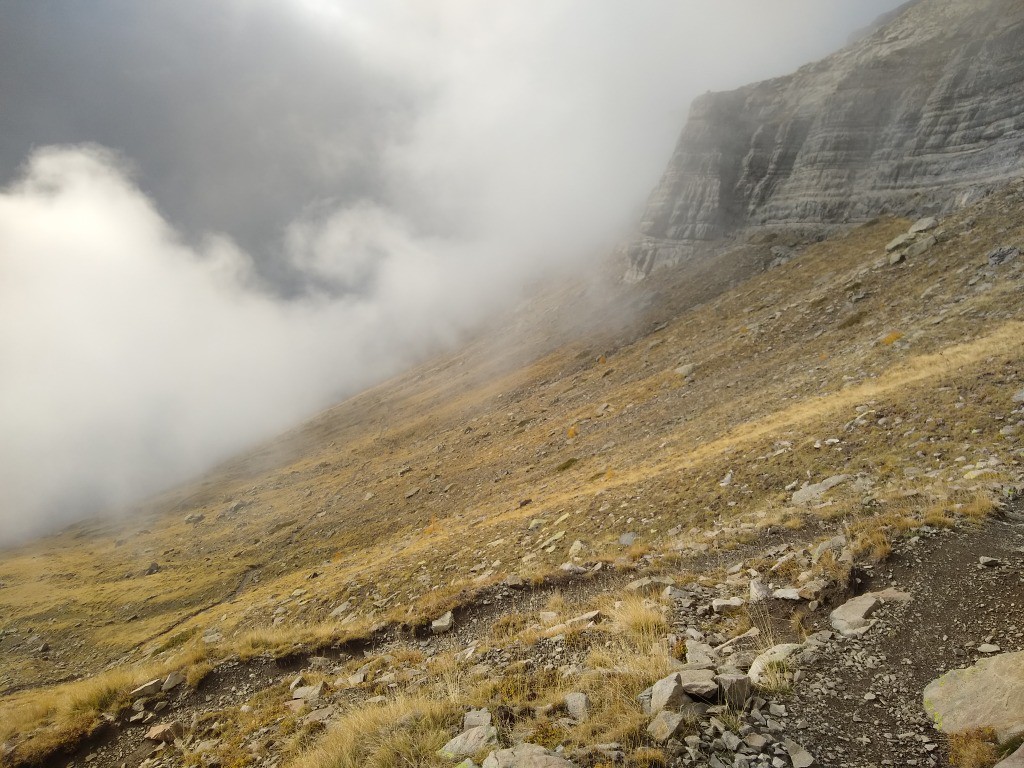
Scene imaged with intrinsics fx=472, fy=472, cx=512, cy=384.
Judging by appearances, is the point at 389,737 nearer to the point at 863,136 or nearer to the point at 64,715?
the point at 64,715

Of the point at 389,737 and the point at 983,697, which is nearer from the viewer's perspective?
the point at 983,697

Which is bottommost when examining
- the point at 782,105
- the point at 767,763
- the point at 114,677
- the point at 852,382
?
the point at 852,382

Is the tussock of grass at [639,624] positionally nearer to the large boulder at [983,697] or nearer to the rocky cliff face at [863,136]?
the large boulder at [983,697]

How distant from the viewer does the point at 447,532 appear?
85.3 ft

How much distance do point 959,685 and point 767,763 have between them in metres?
2.79

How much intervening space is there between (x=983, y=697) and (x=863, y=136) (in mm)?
71540

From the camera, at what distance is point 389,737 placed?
6.42m

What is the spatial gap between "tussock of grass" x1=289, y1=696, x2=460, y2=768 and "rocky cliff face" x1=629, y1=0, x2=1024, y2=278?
60.0 metres

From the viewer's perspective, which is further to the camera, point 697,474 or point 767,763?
point 697,474

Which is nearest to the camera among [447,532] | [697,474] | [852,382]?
[697,474]

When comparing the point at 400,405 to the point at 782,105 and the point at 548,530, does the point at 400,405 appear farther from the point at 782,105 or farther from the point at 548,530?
the point at 782,105

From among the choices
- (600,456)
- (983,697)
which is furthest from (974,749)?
(600,456)

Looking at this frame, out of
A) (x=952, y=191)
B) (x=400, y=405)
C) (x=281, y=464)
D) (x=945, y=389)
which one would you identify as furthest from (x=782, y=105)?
(x=281, y=464)

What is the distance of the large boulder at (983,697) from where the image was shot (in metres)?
5.04
